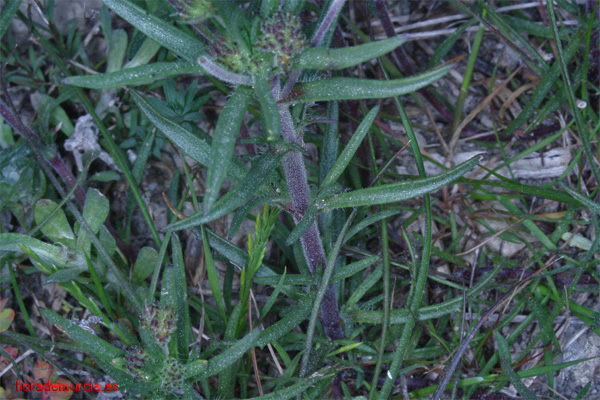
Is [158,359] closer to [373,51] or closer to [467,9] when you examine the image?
[373,51]

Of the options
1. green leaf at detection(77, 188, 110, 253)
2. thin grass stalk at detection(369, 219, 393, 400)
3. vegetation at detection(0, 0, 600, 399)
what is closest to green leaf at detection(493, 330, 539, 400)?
vegetation at detection(0, 0, 600, 399)

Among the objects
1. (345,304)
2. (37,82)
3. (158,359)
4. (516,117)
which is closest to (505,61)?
(516,117)

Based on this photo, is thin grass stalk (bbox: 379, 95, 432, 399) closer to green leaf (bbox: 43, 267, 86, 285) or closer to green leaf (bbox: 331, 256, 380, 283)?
green leaf (bbox: 331, 256, 380, 283)

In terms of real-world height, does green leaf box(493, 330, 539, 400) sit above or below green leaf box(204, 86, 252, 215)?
below

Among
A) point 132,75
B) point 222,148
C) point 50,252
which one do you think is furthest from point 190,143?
point 50,252

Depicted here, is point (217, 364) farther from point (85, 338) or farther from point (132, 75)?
point (132, 75)

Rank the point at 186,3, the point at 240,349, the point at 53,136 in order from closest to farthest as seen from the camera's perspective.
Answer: the point at 186,3 → the point at 240,349 → the point at 53,136

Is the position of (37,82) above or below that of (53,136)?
above
